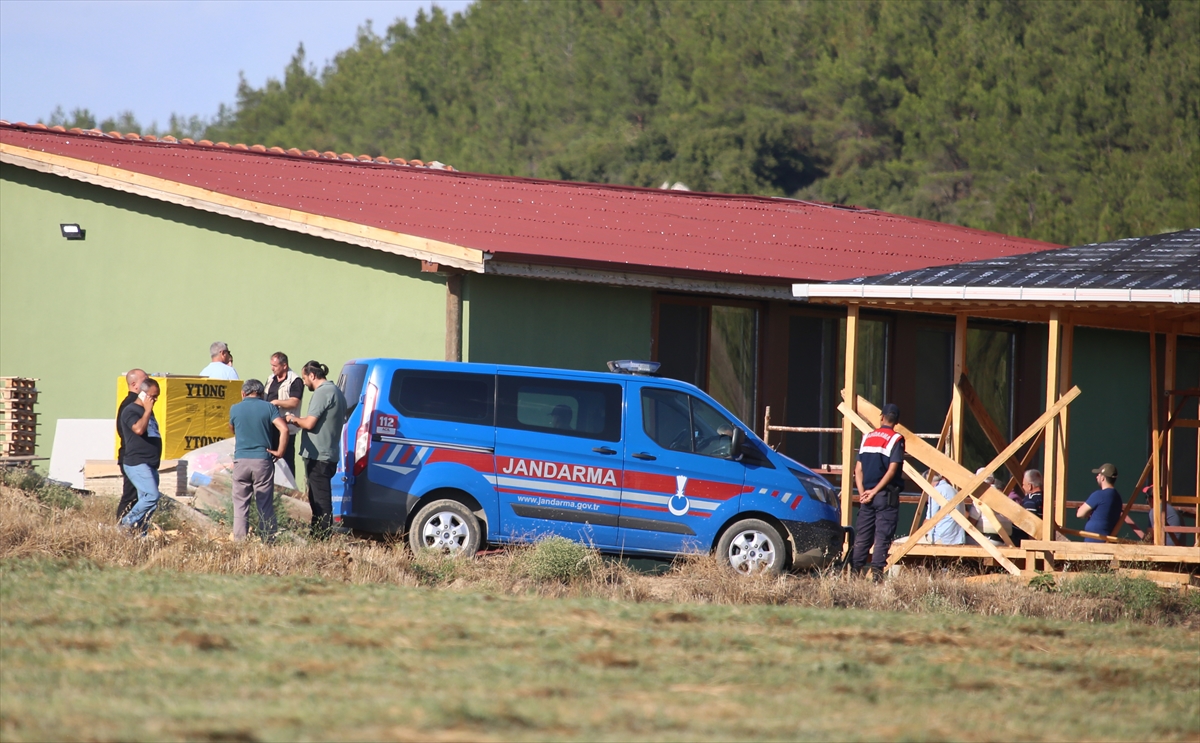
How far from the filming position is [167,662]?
671 cm

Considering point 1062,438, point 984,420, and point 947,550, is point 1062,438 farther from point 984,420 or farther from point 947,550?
point 984,420

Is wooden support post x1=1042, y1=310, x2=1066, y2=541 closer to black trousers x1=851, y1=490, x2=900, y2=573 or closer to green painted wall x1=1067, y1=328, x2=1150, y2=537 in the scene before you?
black trousers x1=851, y1=490, x2=900, y2=573

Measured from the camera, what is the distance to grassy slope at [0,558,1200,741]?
19.4 ft

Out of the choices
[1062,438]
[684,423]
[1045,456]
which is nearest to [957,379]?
[1062,438]

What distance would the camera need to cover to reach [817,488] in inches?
474

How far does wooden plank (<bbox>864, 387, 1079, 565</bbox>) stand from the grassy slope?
286 centimetres

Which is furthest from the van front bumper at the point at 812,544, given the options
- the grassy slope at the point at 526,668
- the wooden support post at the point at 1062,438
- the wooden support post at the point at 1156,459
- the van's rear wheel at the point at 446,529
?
the wooden support post at the point at 1156,459

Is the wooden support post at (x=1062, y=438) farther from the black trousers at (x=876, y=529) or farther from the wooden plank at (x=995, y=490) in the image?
the black trousers at (x=876, y=529)

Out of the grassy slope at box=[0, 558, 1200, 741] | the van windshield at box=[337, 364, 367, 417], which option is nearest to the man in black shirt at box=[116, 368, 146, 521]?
the van windshield at box=[337, 364, 367, 417]

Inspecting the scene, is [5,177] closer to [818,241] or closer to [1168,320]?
[818,241]

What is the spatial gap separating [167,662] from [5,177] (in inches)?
416

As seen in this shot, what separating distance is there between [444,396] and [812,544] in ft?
11.0

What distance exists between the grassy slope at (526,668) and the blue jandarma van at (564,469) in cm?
229

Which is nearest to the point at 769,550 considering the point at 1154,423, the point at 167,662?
the point at 1154,423
